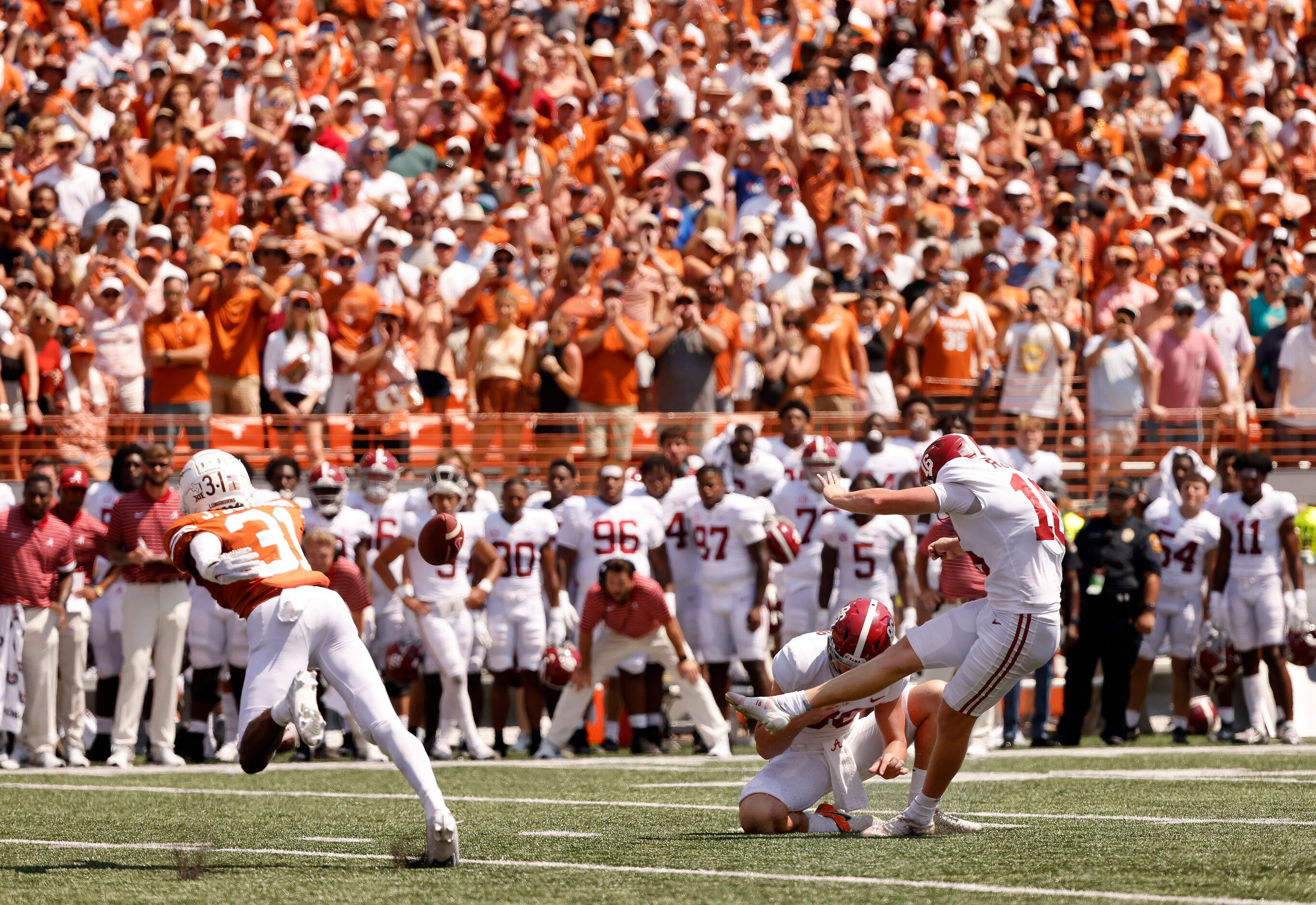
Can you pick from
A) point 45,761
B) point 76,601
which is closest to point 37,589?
point 76,601

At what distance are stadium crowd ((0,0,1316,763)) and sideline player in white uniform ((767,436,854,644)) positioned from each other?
0.06 meters

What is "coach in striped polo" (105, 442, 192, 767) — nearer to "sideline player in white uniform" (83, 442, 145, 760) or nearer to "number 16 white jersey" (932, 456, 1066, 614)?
"sideline player in white uniform" (83, 442, 145, 760)

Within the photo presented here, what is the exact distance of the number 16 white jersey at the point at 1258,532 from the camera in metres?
12.9

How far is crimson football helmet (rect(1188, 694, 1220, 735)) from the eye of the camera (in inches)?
500

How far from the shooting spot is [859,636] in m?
7.09

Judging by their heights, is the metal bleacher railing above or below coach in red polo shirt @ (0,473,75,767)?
above

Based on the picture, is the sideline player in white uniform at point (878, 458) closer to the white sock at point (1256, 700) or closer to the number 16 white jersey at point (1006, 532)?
the white sock at point (1256, 700)

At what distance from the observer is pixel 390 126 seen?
55.3 ft

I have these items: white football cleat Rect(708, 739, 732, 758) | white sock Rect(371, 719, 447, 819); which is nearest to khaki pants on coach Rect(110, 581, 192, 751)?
white football cleat Rect(708, 739, 732, 758)

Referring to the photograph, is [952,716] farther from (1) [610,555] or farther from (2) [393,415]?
(2) [393,415]

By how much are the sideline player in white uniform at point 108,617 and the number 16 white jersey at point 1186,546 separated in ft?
A: 22.4

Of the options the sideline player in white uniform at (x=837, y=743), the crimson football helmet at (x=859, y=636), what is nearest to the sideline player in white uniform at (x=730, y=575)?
the sideline player in white uniform at (x=837, y=743)

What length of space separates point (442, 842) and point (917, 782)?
201 centimetres

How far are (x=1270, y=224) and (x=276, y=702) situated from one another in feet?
42.0
